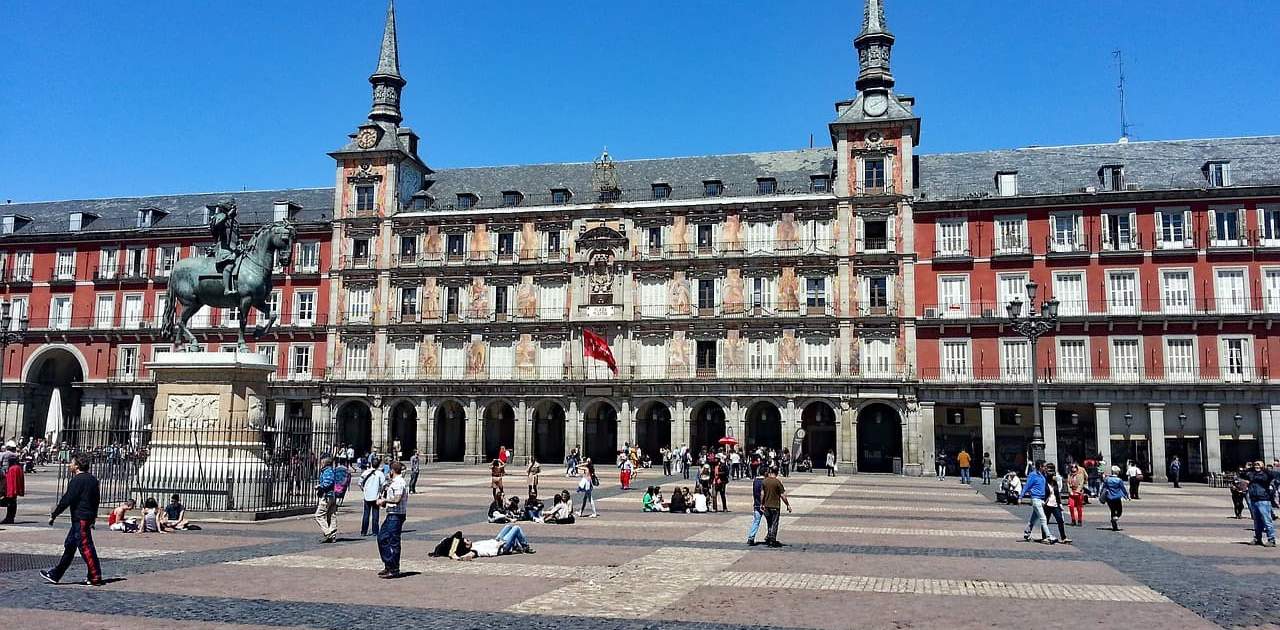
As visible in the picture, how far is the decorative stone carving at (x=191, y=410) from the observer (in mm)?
21453

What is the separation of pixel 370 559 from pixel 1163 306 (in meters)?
43.7

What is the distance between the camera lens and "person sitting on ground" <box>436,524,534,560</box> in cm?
1614

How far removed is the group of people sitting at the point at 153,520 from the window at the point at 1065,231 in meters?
42.7

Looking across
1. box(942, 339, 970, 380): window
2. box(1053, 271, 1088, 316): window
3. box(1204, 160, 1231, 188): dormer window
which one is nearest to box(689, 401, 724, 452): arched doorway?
box(942, 339, 970, 380): window

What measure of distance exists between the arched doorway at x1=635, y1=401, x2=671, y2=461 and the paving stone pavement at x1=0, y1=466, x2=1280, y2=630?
3182 centimetres

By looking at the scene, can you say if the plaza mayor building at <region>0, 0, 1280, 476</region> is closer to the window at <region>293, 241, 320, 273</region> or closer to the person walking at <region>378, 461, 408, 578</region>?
the window at <region>293, 241, 320, 273</region>

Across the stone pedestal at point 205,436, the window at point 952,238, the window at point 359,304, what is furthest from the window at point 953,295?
the stone pedestal at point 205,436

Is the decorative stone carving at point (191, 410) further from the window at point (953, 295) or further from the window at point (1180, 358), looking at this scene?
the window at point (1180, 358)

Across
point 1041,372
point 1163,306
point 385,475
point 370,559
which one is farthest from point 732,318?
point 370,559

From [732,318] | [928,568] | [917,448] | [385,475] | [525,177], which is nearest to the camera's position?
[928,568]

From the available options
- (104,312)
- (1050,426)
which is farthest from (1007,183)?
(104,312)

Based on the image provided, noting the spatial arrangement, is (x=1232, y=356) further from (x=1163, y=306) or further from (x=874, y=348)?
(x=874, y=348)

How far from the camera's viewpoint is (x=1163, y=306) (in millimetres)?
47812

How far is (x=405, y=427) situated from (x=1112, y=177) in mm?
41265
